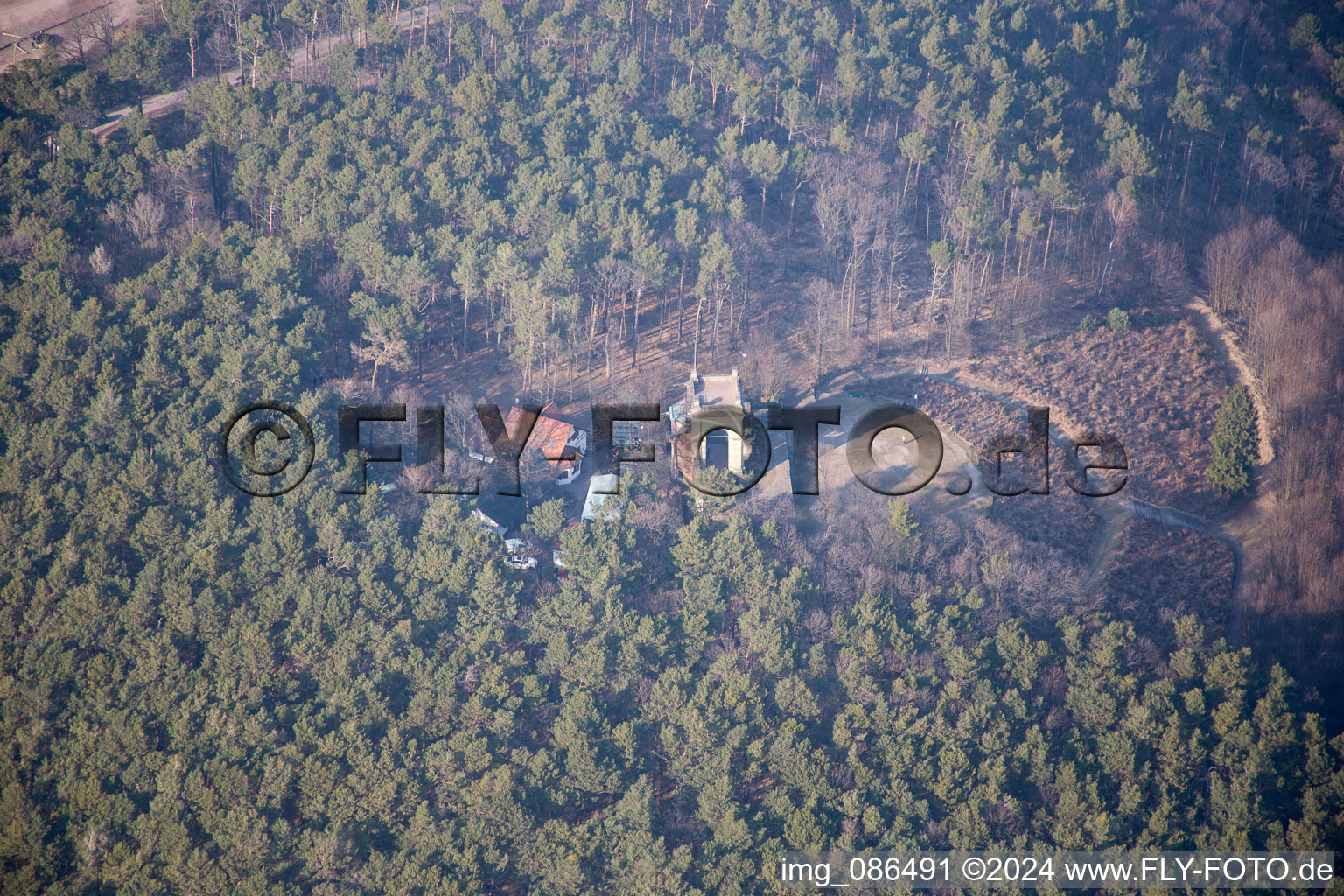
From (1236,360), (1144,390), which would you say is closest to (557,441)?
(1144,390)

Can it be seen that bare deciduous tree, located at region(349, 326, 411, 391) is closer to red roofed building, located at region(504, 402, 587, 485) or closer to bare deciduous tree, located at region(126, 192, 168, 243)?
red roofed building, located at region(504, 402, 587, 485)

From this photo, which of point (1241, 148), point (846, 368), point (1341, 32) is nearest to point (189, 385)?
point (846, 368)

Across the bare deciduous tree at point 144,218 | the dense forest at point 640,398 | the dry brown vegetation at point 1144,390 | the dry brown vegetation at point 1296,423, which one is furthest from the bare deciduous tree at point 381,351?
the dry brown vegetation at point 1296,423

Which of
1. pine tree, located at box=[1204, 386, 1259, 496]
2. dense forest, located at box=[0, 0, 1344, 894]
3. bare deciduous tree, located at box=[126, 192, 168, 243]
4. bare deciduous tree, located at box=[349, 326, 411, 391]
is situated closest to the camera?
dense forest, located at box=[0, 0, 1344, 894]

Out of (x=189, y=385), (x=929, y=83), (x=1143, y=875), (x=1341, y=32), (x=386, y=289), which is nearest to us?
(x=1143, y=875)

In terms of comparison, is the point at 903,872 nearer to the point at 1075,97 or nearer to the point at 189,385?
the point at 189,385

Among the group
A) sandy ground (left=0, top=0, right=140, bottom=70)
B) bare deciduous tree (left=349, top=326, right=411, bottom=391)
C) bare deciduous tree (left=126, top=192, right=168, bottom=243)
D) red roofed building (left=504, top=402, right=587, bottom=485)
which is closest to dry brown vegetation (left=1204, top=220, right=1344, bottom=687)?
red roofed building (left=504, top=402, right=587, bottom=485)

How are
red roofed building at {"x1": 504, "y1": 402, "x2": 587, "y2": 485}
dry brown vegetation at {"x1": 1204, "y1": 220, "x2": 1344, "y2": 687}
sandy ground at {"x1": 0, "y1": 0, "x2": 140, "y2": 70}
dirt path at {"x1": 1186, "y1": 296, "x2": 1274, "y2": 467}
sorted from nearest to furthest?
dry brown vegetation at {"x1": 1204, "y1": 220, "x2": 1344, "y2": 687} < red roofed building at {"x1": 504, "y1": 402, "x2": 587, "y2": 485} < dirt path at {"x1": 1186, "y1": 296, "x2": 1274, "y2": 467} < sandy ground at {"x1": 0, "y1": 0, "x2": 140, "y2": 70}
